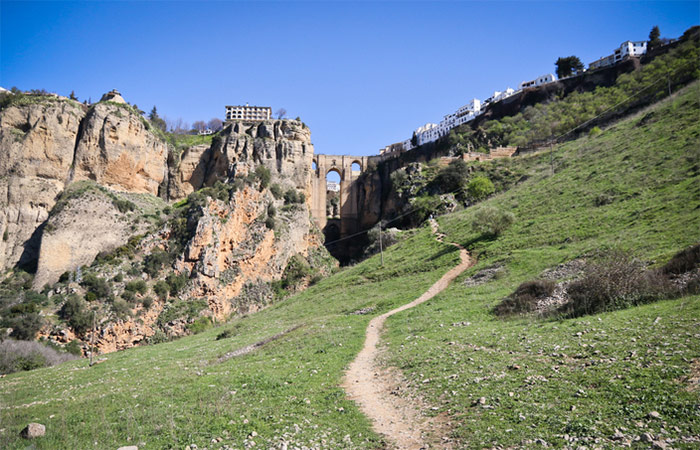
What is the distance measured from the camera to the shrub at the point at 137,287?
39.7m

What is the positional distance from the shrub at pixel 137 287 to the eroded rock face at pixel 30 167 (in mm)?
13768

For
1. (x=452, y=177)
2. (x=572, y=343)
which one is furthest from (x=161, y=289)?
(x=572, y=343)

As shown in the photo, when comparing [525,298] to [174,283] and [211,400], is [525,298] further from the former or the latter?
[174,283]

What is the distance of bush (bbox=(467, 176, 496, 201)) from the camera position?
169ft

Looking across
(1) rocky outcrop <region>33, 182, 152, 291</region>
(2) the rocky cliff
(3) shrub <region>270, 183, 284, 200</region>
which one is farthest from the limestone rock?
(3) shrub <region>270, 183, 284, 200</region>

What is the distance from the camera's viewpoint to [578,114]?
65938 mm

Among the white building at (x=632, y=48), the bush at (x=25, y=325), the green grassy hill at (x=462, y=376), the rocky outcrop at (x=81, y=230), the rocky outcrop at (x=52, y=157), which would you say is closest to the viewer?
the green grassy hill at (x=462, y=376)

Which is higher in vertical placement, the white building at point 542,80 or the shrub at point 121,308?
the white building at point 542,80

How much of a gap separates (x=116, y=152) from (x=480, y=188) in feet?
147

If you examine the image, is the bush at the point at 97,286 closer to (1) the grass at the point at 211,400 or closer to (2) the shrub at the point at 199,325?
→ (2) the shrub at the point at 199,325

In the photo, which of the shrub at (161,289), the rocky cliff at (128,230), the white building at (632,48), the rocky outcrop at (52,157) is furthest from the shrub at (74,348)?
the white building at (632,48)

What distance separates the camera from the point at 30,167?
48.1 meters

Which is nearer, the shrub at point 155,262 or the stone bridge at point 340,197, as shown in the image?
the shrub at point 155,262

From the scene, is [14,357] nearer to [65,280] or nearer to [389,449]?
[65,280]
